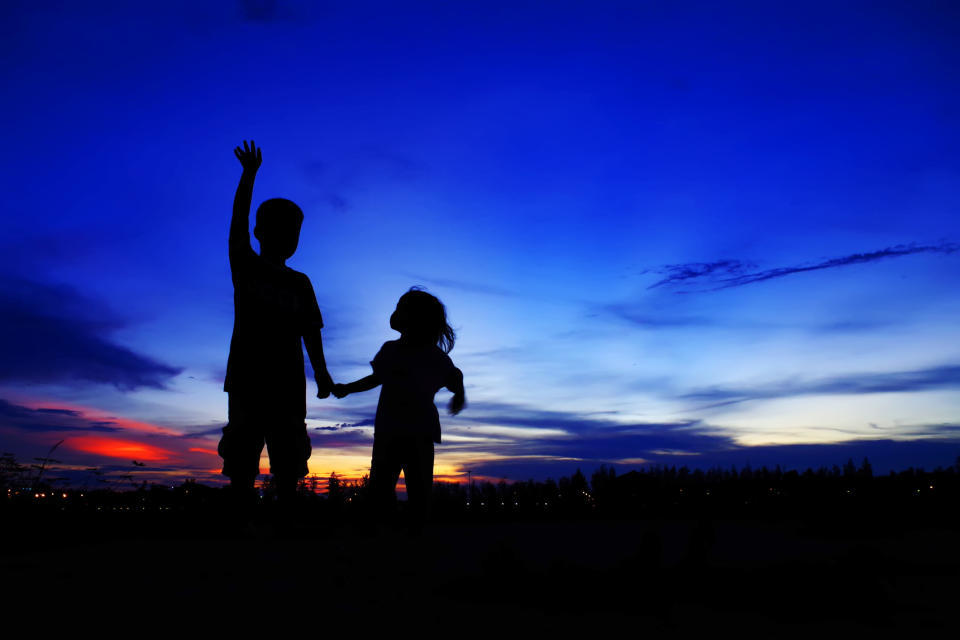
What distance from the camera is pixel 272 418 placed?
453cm

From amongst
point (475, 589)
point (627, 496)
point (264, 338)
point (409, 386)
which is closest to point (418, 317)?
point (409, 386)

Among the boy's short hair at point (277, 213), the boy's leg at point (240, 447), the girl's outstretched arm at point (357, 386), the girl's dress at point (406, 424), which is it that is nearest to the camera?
the boy's leg at point (240, 447)

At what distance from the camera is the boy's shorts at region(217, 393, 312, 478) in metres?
4.42

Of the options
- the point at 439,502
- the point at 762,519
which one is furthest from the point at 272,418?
the point at 762,519

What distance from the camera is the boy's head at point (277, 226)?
482 cm

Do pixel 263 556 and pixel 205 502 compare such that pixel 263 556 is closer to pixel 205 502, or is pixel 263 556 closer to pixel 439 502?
pixel 205 502

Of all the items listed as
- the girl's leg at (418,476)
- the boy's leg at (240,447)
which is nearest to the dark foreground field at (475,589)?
the girl's leg at (418,476)

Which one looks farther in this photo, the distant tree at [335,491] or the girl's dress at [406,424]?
the distant tree at [335,491]

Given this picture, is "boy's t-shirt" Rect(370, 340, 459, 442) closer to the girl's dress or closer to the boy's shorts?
the girl's dress

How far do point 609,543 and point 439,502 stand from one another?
16.7 ft

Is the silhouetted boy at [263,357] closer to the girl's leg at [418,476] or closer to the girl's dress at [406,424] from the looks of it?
the girl's dress at [406,424]

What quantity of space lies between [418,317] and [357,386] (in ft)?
2.53

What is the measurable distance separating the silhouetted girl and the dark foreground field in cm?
48

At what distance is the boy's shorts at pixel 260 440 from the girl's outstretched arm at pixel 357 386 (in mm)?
484
